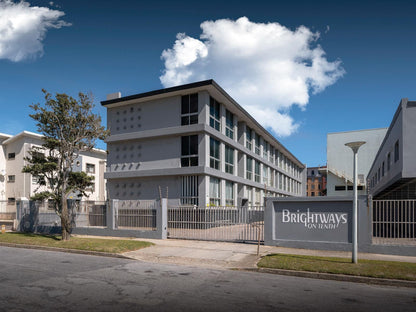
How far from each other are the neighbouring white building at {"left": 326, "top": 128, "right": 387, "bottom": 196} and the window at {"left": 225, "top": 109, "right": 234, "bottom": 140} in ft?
108

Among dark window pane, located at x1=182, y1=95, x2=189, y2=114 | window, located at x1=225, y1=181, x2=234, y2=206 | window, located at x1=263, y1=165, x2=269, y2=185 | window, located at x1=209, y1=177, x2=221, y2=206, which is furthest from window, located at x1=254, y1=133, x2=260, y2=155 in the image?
dark window pane, located at x1=182, y1=95, x2=189, y2=114

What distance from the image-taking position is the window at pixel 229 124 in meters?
32.2

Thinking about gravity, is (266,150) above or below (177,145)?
above

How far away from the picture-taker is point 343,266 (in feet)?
33.6

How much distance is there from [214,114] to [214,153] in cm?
343

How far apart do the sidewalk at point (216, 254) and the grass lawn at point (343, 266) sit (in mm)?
819

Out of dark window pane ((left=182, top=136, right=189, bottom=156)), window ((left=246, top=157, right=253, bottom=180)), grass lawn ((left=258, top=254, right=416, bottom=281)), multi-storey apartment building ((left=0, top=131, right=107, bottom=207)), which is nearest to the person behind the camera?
grass lawn ((left=258, top=254, right=416, bottom=281))

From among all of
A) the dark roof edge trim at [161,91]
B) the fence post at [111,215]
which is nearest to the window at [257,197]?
the dark roof edge trim at [161,91]

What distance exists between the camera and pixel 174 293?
24.4 feet

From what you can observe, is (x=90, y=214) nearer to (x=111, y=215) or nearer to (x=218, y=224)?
(x=111, y=215)

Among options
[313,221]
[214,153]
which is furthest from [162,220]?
[214,153]

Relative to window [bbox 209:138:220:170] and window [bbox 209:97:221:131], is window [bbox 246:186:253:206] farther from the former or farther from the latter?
window [bbox 209:97:221:131]

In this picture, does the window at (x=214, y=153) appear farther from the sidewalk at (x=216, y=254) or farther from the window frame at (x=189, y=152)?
the sidewalk at (x=216, y=254)

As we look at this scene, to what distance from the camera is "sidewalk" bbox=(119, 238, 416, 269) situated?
11688 mm
